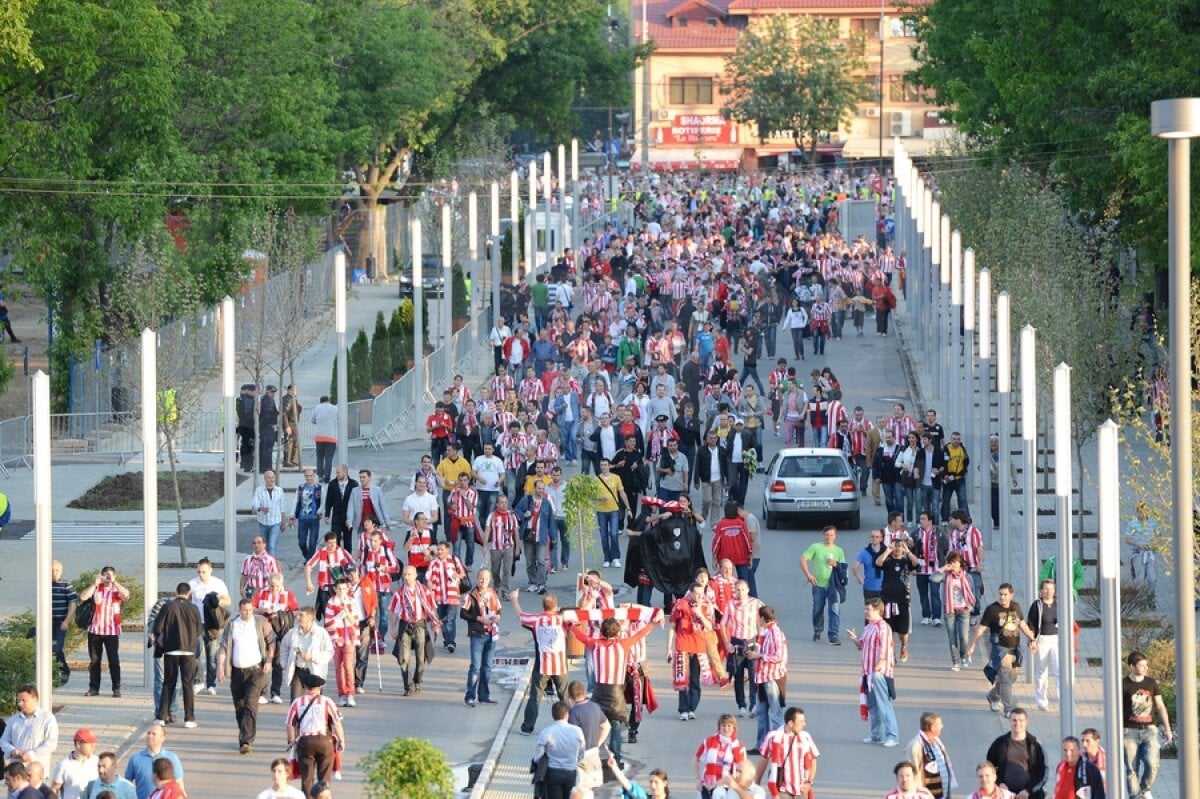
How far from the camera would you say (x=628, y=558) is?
85.9 feet

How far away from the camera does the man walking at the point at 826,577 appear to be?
2489cm

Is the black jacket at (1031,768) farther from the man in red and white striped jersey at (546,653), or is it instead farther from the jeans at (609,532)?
the jeans at (609,532)

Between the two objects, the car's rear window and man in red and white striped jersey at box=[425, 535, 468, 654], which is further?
the car's rear window

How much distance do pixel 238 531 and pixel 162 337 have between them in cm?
548

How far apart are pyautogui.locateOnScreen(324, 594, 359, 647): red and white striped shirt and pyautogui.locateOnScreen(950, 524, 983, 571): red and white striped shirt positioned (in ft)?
21.1

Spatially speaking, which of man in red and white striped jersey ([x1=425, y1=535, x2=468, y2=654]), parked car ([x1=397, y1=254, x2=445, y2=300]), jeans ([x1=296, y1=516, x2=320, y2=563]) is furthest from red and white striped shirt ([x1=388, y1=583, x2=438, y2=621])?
parked car ([x1=397, y1=254, x2=445, y2=300])

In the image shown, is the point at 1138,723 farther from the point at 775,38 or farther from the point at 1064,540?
the point at 775,38

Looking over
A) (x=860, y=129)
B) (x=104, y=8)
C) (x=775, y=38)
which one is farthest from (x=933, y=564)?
(x=860, y=129)

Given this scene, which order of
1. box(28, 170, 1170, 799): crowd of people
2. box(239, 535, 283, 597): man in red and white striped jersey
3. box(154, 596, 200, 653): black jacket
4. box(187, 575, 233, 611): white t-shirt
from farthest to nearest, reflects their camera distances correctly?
box(239, 535, 283, 597): man in red and white striped jersey → box(187, 575, 233, 611): white t-shirt → box(154, 596, 200, 653): black jacket → box(28, 170, 1170, 799): crowd of people

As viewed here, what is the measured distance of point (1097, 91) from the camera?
36875 millimetres

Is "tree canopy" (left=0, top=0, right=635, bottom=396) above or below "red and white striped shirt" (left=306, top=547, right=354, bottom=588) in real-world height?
above

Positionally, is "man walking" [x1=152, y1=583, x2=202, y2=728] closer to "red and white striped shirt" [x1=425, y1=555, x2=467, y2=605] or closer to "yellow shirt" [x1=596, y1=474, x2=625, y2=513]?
"red and white striped shirt" [x1=425, y1=555, x2=467, y2=605]

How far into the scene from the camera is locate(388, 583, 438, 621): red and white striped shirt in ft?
75.4

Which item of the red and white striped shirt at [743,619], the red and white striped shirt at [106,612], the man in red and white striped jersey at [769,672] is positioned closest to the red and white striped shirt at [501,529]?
the red and white striped shirt at [106,612]
